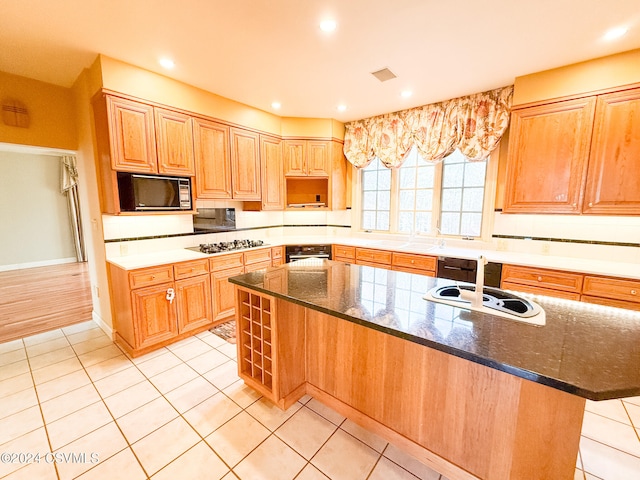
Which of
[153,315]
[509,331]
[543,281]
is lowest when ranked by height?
[153,315]

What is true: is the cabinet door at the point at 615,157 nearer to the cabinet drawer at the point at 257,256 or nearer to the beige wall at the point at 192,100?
the beige wall at the point at 192,100

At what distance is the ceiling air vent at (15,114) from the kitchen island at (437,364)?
2930 millimetres

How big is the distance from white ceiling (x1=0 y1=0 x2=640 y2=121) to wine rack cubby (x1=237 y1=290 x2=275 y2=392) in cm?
203

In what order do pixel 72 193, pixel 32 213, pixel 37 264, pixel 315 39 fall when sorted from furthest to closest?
pixel 72 193
pixel 37 264
pixel 32 213
pixel 315 39

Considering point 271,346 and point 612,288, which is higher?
point 612,288

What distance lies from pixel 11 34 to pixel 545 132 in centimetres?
468

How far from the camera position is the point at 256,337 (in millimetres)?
2016

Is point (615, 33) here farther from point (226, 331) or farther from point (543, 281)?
point (226, 331)

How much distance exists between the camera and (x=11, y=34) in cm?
205

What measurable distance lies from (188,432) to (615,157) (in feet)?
13.3

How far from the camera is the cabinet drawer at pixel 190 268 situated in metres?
2.76

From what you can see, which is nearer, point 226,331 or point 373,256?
point 226,331

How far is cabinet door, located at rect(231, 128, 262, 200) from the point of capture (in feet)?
11.5

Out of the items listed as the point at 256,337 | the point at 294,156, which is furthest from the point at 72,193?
the point at 256,337
